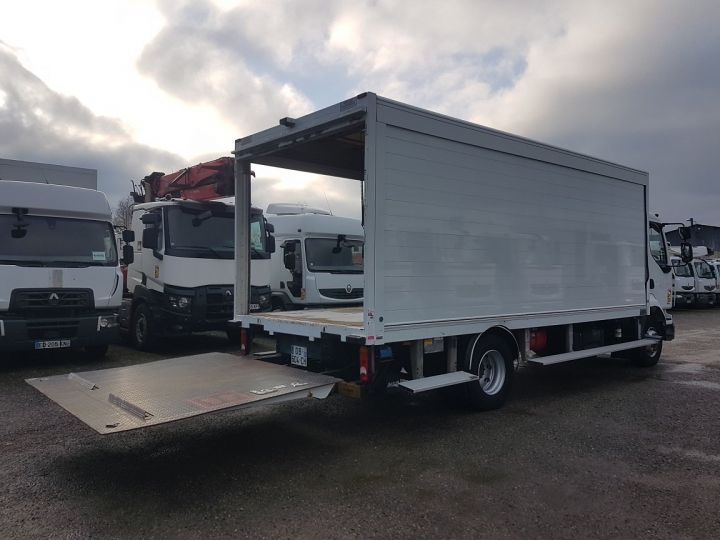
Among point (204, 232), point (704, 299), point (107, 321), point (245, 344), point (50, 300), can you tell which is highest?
point (204, 232)

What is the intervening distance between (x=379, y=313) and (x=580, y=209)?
3.90 m

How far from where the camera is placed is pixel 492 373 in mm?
6641

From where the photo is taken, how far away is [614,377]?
29.0 ft

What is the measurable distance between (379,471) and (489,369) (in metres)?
2.44

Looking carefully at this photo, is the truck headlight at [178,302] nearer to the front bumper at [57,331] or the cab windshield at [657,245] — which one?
the front bumper at [57,331]

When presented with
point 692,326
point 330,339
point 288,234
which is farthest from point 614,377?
point 692,326

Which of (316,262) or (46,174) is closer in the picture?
(46,174)

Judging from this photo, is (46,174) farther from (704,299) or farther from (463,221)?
(704,299)

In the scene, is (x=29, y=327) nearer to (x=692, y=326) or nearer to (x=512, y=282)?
(x=512, y=282)

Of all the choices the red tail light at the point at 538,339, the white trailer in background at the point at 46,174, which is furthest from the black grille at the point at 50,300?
the red tail light at the point at 538,339

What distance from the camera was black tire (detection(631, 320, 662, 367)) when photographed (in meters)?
9.49

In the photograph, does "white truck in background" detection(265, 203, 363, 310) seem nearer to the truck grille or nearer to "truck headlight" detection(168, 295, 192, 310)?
"truck headlight" detection(168, 295, 192, 310)

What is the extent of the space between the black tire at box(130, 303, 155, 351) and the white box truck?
12.5 ft

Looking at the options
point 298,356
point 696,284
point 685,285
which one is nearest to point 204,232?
point 298,356
